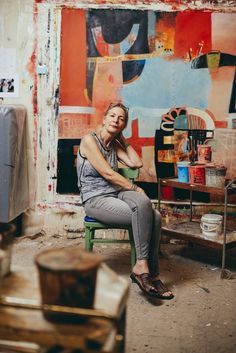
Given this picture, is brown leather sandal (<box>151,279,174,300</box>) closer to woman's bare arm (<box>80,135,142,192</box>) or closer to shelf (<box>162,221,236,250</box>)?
shelf (<box>162,221,236,250</box>)

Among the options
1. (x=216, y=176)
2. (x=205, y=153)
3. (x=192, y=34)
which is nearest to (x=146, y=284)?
(x=216, y=176)

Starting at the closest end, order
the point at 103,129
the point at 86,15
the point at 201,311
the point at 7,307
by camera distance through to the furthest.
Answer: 1. the point at 7,307
2. the point at 201,311
3. the point at 103,129
4. the point at 86,15

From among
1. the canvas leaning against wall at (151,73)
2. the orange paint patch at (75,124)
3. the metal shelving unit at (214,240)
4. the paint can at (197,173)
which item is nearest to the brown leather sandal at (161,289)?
the metal shelving unit at (214,240)

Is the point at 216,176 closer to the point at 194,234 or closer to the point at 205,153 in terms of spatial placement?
the point at 205,153

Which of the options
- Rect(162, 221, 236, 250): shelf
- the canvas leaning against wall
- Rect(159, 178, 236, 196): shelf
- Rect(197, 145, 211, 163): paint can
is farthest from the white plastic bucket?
the canvas leaning against wall

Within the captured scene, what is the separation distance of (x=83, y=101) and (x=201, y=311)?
2.28 meters

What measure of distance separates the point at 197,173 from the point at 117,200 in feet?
2.31

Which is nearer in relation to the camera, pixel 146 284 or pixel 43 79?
pixel 146 284

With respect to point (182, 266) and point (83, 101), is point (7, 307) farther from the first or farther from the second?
point (83, 101)

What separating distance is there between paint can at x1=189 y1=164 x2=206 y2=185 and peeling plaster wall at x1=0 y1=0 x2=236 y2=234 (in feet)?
4.37

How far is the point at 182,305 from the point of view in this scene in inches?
112

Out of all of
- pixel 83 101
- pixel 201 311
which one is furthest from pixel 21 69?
pixel 201 311

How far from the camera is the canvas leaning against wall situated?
398cm

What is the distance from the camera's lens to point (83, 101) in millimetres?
4117
